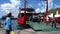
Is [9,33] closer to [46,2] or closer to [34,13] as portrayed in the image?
[46,2]

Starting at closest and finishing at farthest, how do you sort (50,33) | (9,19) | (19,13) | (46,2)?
(9,19) < (50,33) < (46,2) < (19,13)

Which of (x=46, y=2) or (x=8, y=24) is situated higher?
(x=46, y=2)

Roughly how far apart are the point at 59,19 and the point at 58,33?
24767 millimetres

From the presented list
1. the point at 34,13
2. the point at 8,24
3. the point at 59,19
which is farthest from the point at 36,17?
the point at 8,24

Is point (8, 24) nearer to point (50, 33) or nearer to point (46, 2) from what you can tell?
point (50, 33)

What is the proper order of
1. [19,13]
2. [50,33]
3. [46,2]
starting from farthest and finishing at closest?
1. [19,13]
2. [46,2]
3. [50,33]

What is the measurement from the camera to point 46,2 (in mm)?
35594

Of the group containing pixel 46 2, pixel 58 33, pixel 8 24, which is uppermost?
pixel 46 2

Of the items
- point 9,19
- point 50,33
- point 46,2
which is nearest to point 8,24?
point 9,19

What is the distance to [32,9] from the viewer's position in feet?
140

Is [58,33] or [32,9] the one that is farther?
[32,9]

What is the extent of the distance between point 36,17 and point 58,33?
2350 cm

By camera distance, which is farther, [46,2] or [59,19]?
[59,19]

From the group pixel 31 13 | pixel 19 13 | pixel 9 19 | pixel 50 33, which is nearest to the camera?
pixel 9 19
